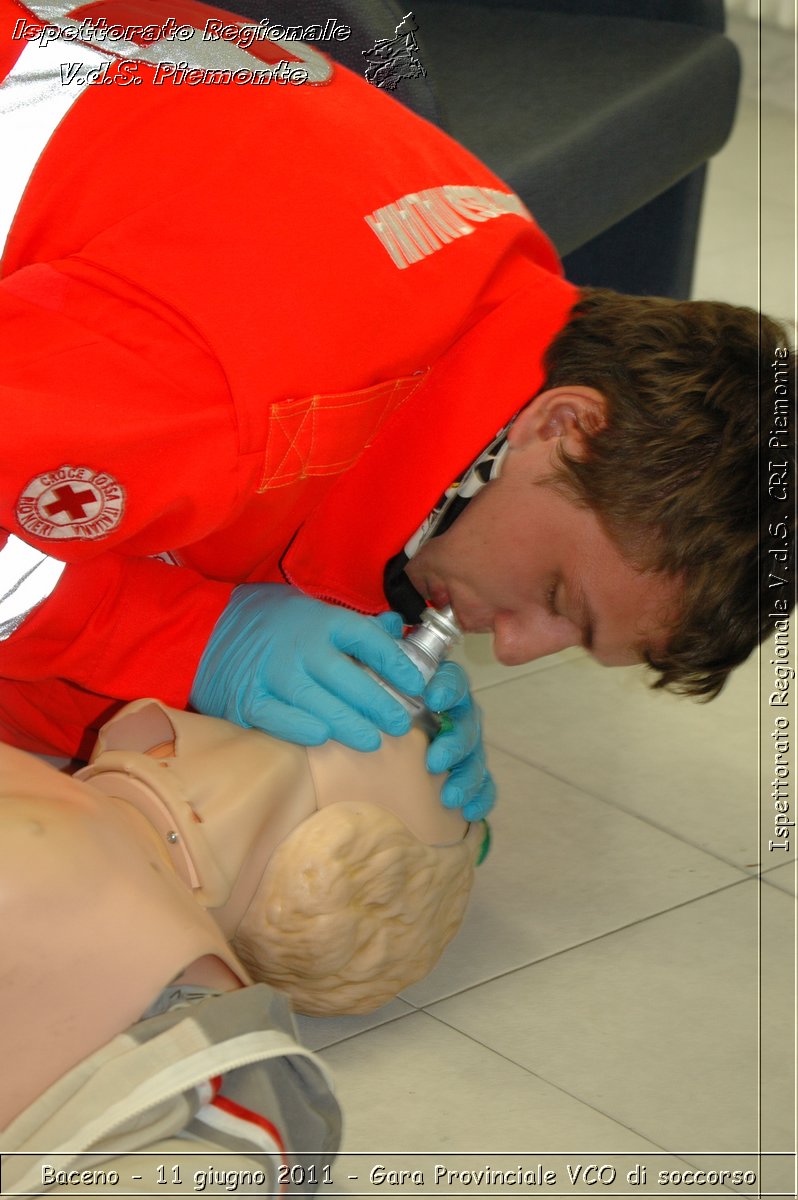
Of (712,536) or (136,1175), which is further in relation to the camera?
(712,536)

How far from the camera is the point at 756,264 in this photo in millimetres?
3129

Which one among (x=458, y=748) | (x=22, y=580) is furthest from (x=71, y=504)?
(x=458, y=748)

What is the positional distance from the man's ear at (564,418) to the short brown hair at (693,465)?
0.01 meters

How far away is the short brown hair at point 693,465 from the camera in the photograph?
114 cm

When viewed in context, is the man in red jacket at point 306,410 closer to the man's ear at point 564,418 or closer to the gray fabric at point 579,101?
the man's ear at point 564,418

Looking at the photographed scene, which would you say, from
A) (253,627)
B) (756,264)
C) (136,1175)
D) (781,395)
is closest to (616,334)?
(781,395)

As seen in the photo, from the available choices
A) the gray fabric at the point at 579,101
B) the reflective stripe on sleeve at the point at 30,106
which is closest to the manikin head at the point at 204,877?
the reflective stripe on sleeve at the point at 30,106

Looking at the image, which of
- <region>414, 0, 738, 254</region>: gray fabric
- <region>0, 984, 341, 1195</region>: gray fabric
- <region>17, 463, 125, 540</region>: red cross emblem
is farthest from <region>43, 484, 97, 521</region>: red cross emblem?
<region>414, 0, 738, 254</region>: gray fabric

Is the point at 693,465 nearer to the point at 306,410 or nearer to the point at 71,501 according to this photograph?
Result: the point at 306,410

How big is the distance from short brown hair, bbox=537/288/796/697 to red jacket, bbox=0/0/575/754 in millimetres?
84

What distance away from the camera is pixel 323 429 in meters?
1.08

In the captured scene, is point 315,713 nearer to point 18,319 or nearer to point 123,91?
point 18,319

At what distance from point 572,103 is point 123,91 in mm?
803

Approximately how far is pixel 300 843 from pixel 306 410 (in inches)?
12.8
